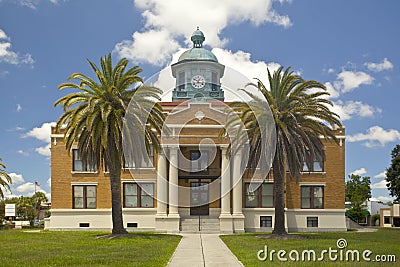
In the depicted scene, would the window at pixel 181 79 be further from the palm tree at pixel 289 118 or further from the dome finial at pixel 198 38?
the palm tree at pixel 289 118

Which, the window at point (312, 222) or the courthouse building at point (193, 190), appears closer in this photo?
the courthouse building at point (193, 190)

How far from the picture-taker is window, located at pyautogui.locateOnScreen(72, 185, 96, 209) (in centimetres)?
4747

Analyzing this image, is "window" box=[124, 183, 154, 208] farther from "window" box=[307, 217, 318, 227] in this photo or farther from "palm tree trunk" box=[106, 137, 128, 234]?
"window" box=[307, 217, 318, 227]

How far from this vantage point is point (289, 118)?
35250 millimetres

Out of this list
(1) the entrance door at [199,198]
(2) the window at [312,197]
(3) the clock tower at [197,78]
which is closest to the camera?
(1) the entrance door at [199,198]

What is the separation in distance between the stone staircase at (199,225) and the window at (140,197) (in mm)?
3528

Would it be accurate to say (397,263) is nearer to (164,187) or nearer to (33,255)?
(33,255)

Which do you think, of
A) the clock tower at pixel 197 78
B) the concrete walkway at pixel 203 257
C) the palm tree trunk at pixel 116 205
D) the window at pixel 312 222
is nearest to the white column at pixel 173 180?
the palm tree trunk at pixel 116 205

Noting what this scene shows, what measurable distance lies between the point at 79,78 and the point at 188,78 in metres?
20.6

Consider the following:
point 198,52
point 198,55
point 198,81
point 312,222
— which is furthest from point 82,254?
point 198,52

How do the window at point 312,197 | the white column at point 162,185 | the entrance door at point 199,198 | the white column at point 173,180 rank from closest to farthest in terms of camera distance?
the white column at point 173,180, the white column at point 162,185, the entrance door at point 199,198, the window at point 312,197

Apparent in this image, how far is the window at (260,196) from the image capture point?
4742cm

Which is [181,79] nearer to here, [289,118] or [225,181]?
[225,181]

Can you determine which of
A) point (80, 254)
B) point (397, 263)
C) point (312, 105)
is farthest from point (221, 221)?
point (397, 263)
